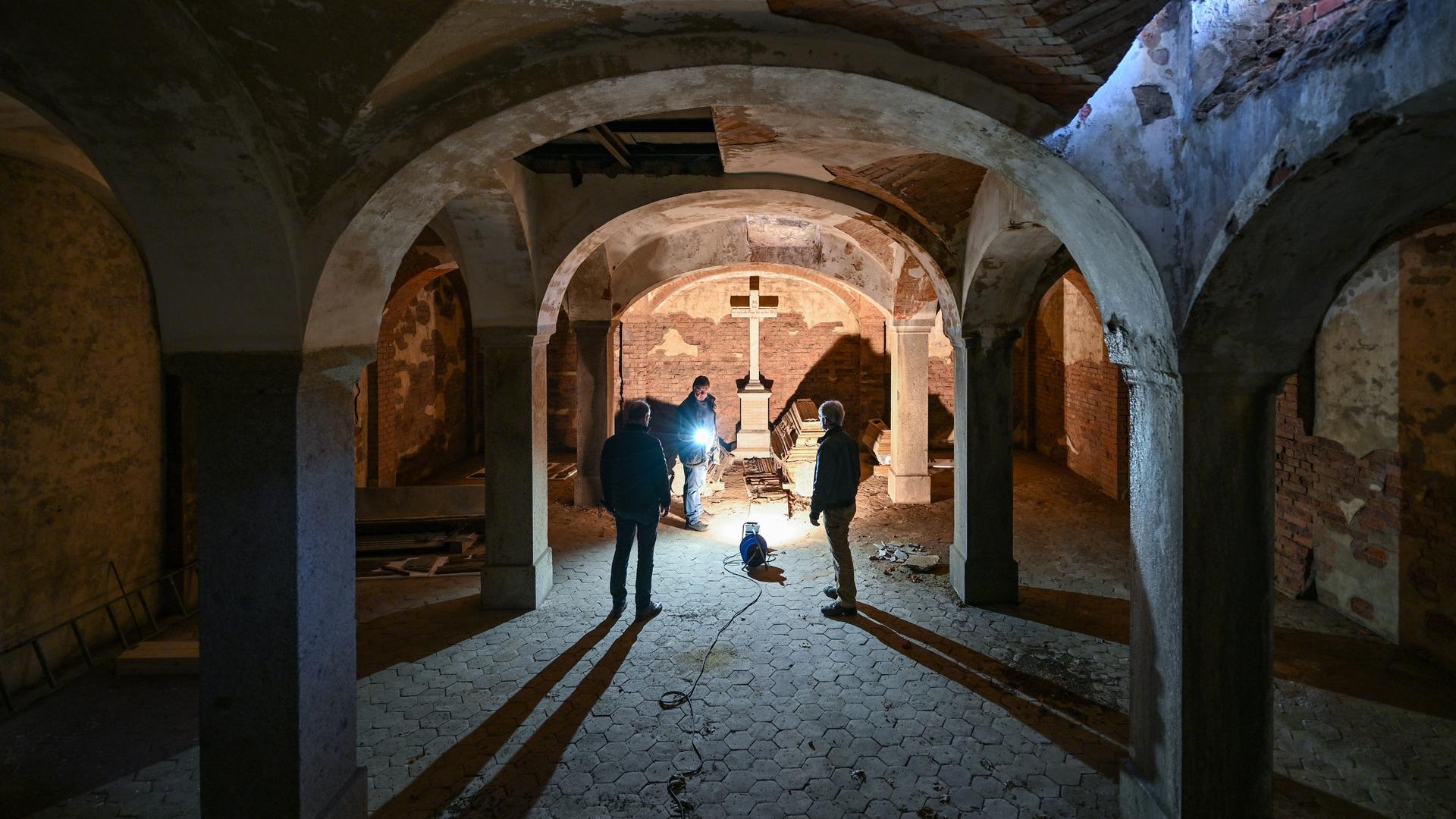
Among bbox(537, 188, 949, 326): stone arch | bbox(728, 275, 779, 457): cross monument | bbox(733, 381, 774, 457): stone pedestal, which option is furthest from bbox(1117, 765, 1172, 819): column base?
bbox(733, 381, 774, 457): stone pedestal

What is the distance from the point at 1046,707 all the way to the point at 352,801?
4001 mm

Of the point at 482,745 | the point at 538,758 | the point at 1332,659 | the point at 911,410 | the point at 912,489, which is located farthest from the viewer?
the point at 912,489

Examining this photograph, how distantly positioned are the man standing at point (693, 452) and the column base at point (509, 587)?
3.16 m

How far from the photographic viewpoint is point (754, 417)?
50.0 feet

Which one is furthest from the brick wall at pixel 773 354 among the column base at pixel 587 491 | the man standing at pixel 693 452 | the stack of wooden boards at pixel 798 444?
the man standing at pixel 693 452

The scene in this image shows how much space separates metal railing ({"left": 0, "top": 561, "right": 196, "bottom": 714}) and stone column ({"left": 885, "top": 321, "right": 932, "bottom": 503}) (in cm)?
837

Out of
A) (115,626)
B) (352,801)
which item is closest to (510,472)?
(115,626)

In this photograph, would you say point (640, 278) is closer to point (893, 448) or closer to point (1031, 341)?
point (893, 448)

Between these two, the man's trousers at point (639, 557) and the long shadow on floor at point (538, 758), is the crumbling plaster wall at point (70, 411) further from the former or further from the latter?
the man's trousers at point (639, 557)

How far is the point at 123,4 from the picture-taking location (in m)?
2.52

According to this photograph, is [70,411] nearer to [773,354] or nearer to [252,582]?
[252,582]

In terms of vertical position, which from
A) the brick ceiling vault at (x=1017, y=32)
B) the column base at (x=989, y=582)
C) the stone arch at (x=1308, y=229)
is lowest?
the column base at (x=989, y=582)

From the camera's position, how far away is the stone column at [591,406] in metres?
10.9

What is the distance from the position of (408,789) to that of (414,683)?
1366 millimetres
